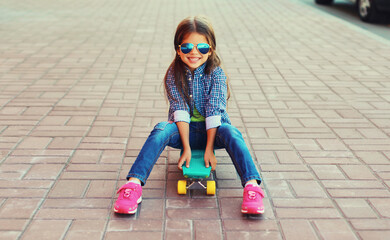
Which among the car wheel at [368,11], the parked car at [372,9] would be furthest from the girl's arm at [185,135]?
the car wheel at [368,11]

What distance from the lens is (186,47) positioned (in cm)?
263

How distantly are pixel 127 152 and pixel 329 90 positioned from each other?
254 cm

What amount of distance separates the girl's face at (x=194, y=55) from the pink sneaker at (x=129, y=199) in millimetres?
823

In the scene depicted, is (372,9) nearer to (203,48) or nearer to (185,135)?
(203,48)

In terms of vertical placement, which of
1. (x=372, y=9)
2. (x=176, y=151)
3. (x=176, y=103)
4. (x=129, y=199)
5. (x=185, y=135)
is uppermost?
(x=176, y=103)

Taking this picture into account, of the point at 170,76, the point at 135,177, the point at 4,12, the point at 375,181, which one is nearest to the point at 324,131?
the point at 375,181

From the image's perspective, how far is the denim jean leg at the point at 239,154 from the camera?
2.53 meters

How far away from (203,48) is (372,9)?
748 centimetres

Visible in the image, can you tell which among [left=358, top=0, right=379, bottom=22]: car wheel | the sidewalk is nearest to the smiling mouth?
the sidewalk

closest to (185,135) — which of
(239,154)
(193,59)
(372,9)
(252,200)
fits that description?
(239,154)

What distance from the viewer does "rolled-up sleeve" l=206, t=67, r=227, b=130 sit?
2.69 m

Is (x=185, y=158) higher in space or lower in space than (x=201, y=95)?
lower

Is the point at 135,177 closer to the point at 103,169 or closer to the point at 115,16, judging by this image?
the point at 103,169

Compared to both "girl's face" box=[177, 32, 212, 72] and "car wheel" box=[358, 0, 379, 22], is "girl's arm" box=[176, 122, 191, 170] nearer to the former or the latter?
"girl's face" box=[177, 32, 212, 72]
